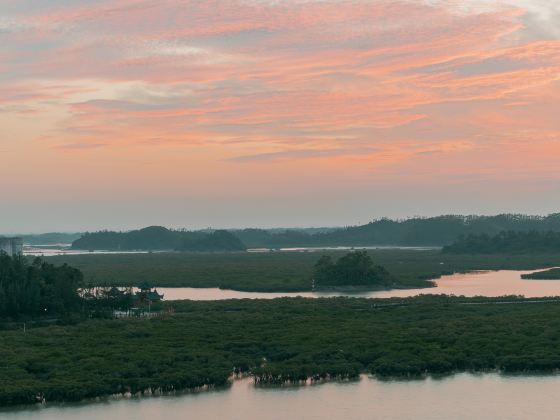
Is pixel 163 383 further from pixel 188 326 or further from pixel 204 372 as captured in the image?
pixel 188 326

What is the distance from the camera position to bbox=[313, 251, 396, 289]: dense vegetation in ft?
294

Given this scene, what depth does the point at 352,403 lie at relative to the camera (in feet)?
115

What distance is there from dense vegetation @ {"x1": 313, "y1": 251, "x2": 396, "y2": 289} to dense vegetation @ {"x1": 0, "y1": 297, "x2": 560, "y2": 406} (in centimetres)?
3121

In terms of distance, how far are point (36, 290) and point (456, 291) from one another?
4014cm

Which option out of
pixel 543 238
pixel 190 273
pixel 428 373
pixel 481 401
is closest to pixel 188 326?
pixel 428 373

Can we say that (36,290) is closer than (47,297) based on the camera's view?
Yes

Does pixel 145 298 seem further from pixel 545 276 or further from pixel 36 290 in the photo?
pixel 545 276

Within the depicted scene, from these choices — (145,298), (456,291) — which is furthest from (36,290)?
(456,291)

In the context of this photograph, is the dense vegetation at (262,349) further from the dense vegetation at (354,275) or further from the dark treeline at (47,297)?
the dense vegetation at (354,275)

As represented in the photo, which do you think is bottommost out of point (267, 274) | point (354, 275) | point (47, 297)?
point (47, 297)

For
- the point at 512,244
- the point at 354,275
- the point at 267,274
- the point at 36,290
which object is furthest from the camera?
the point at 512,244

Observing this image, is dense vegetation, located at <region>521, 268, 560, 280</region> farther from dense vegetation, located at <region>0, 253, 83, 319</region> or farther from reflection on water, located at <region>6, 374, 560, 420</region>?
reflection on water, located at <region>6, 374, 560, 420</region>

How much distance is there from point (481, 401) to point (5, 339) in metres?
25.8

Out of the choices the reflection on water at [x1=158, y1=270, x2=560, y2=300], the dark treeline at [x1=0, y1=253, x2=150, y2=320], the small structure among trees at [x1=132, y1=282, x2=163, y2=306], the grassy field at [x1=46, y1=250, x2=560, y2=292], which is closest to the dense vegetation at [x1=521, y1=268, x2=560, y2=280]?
the reflection on water at [x1=158, y1=270, x2=560, y2=300]
